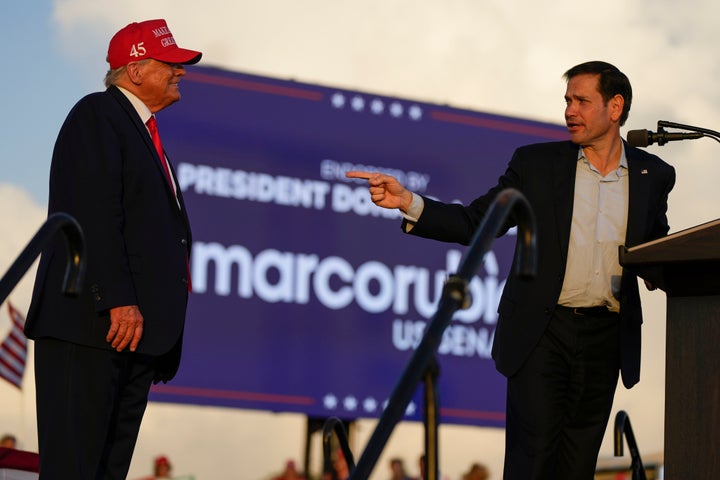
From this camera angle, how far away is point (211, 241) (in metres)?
8.62

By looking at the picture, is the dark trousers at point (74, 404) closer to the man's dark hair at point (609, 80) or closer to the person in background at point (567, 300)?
the person in background at point (567, 300)

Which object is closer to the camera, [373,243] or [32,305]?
[32,305]

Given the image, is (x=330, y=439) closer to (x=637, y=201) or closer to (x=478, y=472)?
(x=637, y=201)

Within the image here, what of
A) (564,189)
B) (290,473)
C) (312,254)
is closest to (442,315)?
(564,189)

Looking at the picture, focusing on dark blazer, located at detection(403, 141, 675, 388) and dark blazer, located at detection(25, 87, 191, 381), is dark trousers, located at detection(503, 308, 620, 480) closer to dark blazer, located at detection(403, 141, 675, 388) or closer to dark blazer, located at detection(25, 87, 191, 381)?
dark blazer, located at detection(403, 141, 675, 388)

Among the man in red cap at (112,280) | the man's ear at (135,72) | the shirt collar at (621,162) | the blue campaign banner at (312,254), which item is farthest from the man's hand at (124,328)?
the blue campaign banner at (312,254)

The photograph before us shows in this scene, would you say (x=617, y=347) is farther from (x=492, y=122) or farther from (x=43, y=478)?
(x=492, y=122)

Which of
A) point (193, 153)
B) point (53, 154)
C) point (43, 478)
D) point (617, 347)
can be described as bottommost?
point (43, 478)

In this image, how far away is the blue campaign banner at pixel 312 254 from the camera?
338 inches

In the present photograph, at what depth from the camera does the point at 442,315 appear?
2.30 metres

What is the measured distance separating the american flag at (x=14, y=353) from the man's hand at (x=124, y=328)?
6698mm

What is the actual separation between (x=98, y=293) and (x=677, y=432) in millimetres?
1410

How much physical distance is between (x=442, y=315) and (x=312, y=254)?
658 centimetres

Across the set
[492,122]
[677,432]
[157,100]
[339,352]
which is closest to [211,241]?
[339,352]
